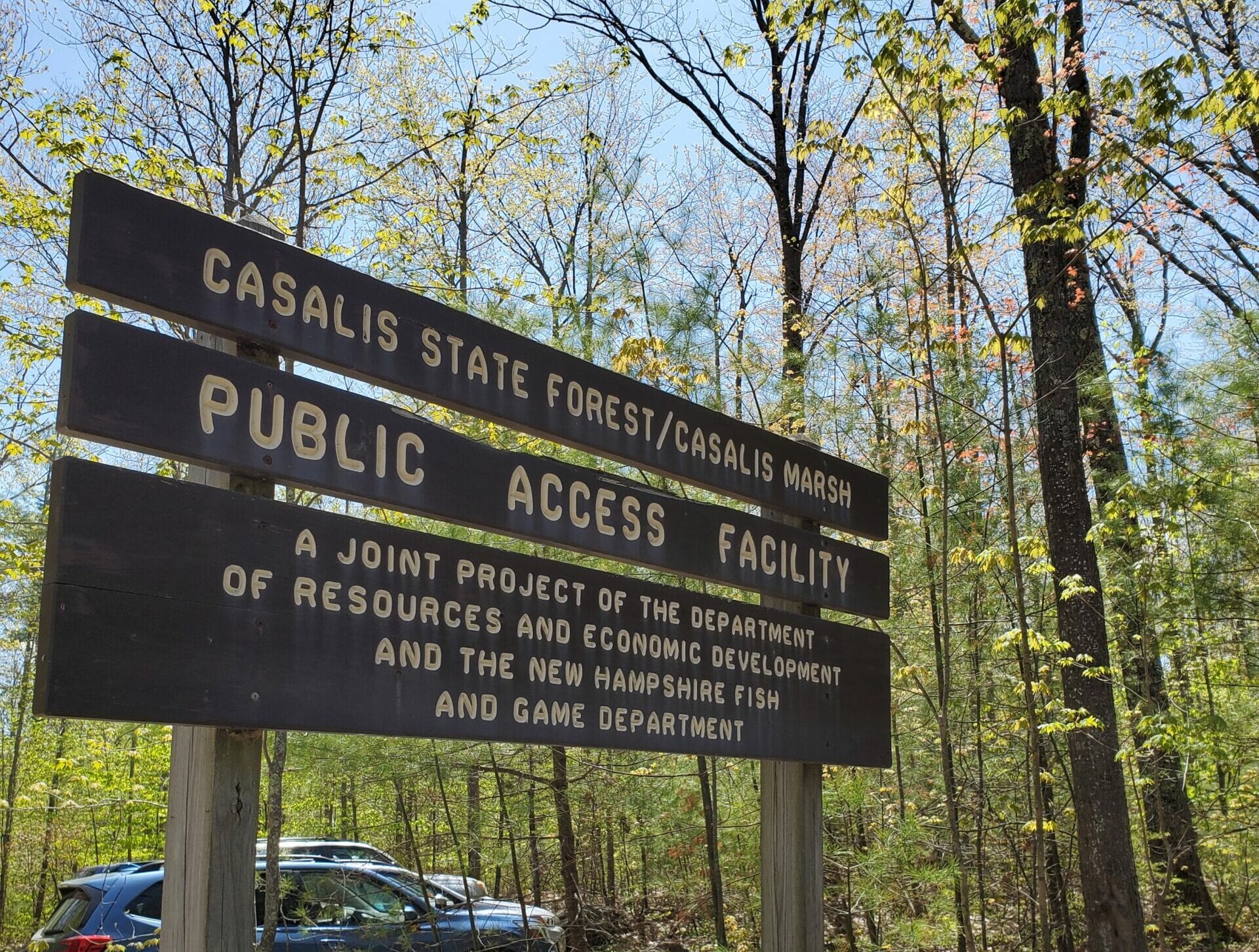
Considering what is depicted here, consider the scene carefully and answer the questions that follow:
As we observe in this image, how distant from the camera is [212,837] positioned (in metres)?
2.08

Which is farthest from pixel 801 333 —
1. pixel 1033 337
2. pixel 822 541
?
pixel 822 541

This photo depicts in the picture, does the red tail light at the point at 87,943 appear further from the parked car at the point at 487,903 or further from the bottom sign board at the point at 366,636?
the bottom sign board at the point at 366,636

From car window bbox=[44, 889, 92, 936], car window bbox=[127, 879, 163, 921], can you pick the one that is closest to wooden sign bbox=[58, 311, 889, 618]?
car window bbox=[127, 879, 163, 921]

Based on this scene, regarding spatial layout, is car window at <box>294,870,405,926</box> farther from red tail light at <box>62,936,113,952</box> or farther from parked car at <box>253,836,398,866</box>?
red tail light at <box>62,936,113,952</box>

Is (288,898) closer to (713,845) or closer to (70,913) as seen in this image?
(70,913)

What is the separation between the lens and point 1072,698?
690 cm

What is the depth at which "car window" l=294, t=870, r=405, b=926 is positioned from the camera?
6.93m

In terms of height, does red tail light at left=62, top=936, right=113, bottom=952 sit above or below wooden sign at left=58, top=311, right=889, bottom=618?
below

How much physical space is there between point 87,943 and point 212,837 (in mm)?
6376

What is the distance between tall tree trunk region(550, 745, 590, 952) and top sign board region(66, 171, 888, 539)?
3983 mm

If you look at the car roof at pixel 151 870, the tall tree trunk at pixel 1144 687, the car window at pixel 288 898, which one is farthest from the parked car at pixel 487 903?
the tall tree trunk at pixel 1144 687

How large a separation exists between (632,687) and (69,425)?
4.98 ft

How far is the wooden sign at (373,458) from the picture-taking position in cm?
194

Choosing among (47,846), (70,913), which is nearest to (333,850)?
(70,913)
